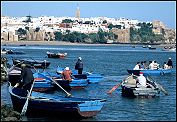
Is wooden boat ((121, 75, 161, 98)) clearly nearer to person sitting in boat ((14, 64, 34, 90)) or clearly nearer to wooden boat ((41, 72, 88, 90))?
wooden boat ((41, 72, 88, 90))

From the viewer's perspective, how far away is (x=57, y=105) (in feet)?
71.8

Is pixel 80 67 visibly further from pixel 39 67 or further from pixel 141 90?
pixel 39 67

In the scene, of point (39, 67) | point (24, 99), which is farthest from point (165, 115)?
point (39, 67)

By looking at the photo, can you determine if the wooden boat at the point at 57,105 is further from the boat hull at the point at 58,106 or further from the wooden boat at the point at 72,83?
the wooden boat at the point at 72,83

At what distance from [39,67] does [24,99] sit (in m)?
35.3

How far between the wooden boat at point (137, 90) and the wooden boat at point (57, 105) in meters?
7.24

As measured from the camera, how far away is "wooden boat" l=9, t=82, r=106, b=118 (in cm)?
2156

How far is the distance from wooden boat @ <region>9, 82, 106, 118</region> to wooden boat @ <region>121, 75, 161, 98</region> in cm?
724

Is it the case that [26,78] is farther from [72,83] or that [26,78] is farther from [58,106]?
[72,83]

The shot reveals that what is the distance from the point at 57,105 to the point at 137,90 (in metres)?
8.31

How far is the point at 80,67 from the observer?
37.9 m

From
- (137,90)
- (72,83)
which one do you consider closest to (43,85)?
(72,83)

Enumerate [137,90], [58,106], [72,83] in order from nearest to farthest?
[58,106] < [137,90] < [72,83]

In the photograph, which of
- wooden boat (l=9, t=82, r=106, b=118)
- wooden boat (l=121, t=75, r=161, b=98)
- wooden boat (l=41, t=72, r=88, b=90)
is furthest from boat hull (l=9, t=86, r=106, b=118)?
wooden boat (l=41, t=72, r=88, b=90)
